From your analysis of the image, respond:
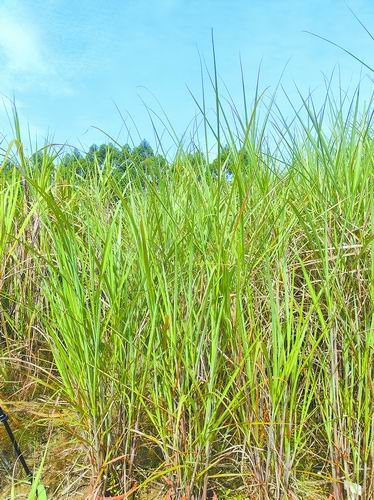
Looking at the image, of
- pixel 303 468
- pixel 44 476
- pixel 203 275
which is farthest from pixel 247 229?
pixel 44 476

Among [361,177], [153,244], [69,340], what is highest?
[361,177]

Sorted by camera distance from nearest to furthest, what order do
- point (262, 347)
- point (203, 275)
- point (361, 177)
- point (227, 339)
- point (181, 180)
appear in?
point (262, 347), point (227, 339), point (203, 275), point (361, 177), point (181, 180)

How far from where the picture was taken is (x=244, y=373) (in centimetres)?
123

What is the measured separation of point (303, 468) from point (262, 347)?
51 cm

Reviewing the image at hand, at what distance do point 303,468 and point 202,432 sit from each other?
44 cm

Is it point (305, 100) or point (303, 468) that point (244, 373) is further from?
point (305, 100)

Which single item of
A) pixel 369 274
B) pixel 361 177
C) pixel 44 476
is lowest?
pixel 44 476

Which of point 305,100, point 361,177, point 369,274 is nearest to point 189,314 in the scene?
point 369,274

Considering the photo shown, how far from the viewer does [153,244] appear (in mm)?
1393

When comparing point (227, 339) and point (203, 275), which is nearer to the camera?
point (227, 339)

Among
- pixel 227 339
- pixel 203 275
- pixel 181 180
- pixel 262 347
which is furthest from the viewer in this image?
pixel 181 180

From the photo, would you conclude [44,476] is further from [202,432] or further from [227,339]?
[227,339]

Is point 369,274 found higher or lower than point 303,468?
higher

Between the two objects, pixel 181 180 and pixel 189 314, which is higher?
pixel 181 180
